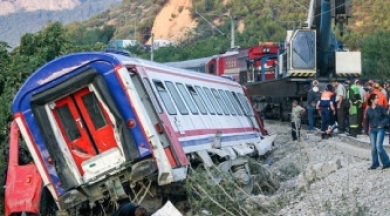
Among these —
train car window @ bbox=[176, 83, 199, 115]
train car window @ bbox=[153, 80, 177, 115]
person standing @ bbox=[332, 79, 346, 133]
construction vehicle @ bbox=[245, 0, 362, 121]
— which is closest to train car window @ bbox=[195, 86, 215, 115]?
train car window @ bbox=[176, 83, 199, 115]

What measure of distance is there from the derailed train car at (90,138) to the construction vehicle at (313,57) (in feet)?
47.7

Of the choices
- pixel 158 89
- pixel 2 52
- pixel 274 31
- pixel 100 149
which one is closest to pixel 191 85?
pixel 158 89

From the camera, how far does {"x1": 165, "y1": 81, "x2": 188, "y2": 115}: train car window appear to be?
1422cm

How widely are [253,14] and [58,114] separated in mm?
82236

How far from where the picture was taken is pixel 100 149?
1226 cm

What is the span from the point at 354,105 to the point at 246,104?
117 inches

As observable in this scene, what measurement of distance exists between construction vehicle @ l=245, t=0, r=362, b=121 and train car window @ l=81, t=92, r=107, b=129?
14.9 meters

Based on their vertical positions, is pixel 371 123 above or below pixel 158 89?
below

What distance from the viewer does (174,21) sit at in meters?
108

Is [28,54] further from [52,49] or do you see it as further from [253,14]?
[253,14]

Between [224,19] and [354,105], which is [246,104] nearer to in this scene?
[354,105]

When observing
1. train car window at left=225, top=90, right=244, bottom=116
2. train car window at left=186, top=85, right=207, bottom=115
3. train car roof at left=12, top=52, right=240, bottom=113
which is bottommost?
train car window at left=225, top=90, right=244, bottom=116

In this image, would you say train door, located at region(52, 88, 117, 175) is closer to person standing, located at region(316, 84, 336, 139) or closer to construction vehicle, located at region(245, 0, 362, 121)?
person standing, located at region(316, 84, 336, 139)

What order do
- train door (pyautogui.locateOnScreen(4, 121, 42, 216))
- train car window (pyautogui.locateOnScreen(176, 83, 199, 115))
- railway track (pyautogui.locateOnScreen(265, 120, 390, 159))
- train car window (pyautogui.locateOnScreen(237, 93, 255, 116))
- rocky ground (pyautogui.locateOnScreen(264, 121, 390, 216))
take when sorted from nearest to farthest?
rocky ground (pyautogui.locateOnScreen(264, 121, 390, 216)), train door (pyautogui.locateOnScreen(4, 121, 42, 216)), train car window (pyautogui.locateOnScreen(176, 83, 199, 115)), railway track (pyautogui.locateOnScreen(265, 120, 390, 159)), train car window (pyautogui.locateOnScreen(237, 93, 255, 116))
